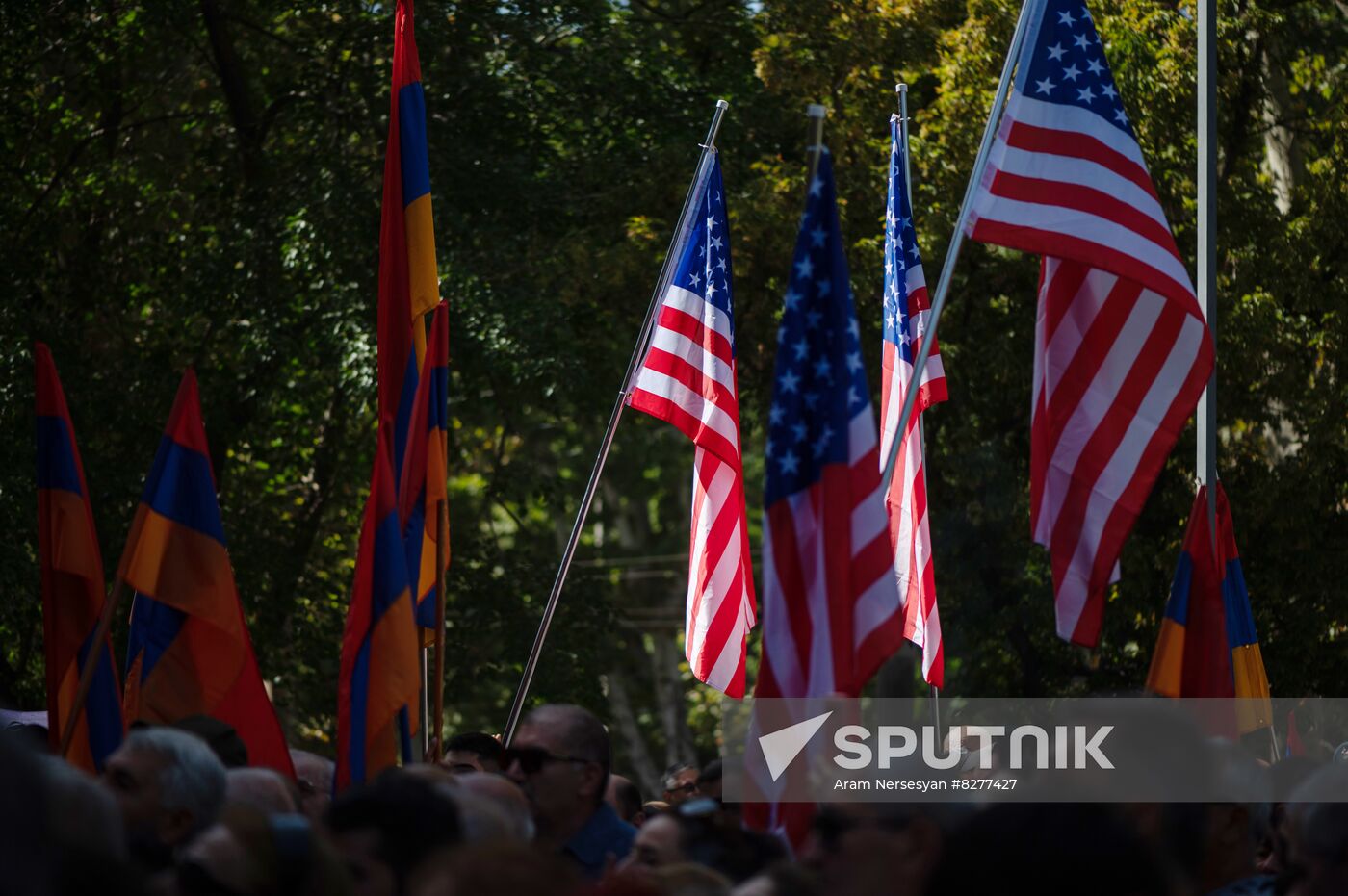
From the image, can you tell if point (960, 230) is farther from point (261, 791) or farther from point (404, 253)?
point (261, 791)

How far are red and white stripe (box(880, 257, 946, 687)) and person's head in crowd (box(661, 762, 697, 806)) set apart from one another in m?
1.55

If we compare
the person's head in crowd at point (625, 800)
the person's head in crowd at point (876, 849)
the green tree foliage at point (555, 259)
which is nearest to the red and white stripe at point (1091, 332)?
the person's head in crowd at point (625, 800)

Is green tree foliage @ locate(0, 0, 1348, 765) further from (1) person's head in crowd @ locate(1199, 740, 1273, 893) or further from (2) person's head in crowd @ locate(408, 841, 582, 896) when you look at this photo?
(2) person's head in crowd @ locate(408, 841, 582, 896)

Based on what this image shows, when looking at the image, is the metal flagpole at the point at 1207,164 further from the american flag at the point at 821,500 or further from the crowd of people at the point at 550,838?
the crowd of people at the point at 550,838

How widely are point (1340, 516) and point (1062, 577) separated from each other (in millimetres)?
8935

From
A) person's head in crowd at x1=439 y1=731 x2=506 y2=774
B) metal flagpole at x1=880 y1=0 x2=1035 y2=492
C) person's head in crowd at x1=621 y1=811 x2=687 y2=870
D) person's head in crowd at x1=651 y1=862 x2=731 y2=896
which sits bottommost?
person's head in crowd at x1=439 y1=731 x2=506 y2=774

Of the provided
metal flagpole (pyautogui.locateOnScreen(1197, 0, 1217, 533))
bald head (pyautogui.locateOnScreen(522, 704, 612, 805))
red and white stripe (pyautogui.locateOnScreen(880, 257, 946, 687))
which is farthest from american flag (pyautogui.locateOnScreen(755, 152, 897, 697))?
metal flagpole (pyautogui.locateOnScreen(1197, 0, 1217, 533))

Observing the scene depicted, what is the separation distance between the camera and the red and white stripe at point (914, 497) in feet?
31.3

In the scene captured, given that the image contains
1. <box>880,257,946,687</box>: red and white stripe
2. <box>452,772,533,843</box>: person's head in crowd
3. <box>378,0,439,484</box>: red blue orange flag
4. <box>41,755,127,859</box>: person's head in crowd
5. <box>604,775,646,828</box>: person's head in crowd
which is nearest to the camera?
<box>41,755,127,859</box>: person's head in crowd

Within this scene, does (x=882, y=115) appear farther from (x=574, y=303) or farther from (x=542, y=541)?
(x=542, y=541)

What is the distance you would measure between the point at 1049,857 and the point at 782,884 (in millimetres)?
711

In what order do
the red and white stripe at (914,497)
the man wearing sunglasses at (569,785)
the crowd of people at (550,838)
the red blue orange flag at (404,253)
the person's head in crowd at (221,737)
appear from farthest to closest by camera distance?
the red and white stripe at (914,497), the red blue orange flag at (404,253), the person's head in crowd at (221,737), the man wearing sunglasses at (569,785), the crowd of people at (550,838)

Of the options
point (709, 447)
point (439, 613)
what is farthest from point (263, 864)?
point (709, 447)

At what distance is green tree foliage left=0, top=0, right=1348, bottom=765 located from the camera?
14.8m
